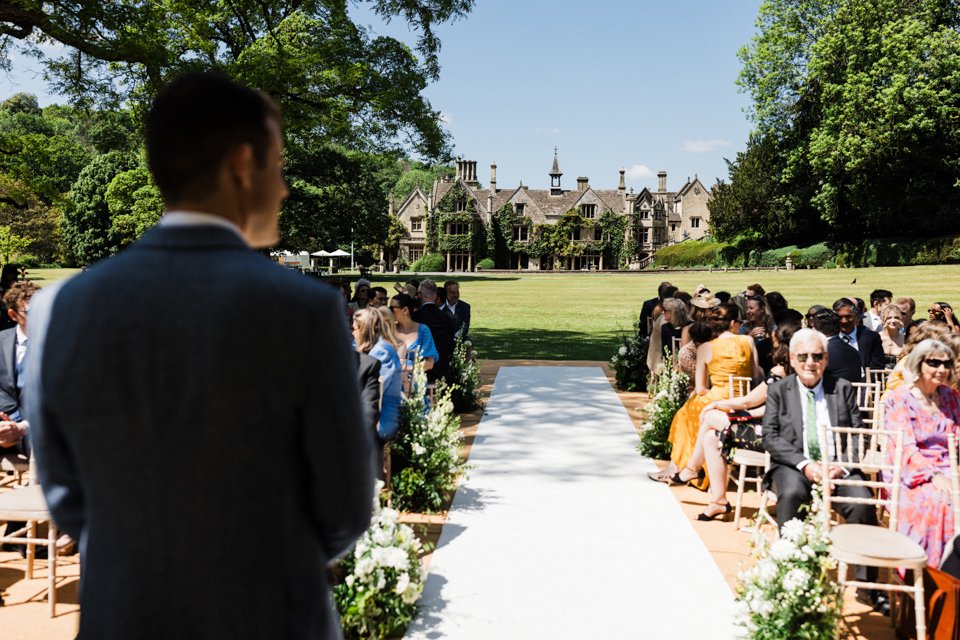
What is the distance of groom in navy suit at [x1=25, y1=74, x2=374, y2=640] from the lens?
133 cm

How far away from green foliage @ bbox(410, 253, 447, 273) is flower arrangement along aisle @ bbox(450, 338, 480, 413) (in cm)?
6530

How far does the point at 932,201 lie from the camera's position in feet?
155

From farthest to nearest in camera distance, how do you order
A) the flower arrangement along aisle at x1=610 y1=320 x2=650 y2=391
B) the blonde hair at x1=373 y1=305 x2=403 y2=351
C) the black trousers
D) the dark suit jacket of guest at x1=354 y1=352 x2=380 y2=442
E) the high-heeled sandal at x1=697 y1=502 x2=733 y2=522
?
the flower arrangement along aisle at x1=610 y1=320 x2=650 y2=391 < the high-heeled sandal at x1=697 y1=502 x2=733 y2=522 < the blonde hair at x1=373 y1=305 x2=403 y2=351 < the dark suit jacket of guest at x1=354 y1=352 x2=380 y2=442 < the black trousers

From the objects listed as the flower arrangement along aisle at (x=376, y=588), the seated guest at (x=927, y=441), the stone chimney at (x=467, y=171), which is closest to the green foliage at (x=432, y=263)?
the stone chimney at (x=467, y=171)

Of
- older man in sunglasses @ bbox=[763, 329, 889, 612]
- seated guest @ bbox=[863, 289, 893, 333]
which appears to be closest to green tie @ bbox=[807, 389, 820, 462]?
older man in sunglasses @ bbox=[763, 329, 889, 612]

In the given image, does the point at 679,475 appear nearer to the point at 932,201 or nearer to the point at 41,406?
the point at 41,406

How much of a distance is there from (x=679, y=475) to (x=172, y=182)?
6.76 m

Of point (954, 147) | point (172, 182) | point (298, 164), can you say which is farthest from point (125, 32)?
point (954, 147)

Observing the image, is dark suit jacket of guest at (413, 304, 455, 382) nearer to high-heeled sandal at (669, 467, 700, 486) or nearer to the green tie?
high-heeled sandal at (669, 467, 700, 486)

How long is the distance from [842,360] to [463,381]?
5.26 m

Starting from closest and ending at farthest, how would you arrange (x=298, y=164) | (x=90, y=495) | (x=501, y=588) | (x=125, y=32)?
(x=90, y=495)
(x=501, y=588)
(x=125, y=32)
(x=298, y=164)

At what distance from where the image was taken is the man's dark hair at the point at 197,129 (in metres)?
1.39

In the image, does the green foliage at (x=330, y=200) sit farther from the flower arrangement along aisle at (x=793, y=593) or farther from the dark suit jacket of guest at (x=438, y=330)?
the flower arrangement along aisle at (x=793, y=593)

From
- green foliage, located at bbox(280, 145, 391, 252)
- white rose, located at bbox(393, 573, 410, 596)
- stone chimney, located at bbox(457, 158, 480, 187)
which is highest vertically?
stone chimney, located at bbox(457, 158, 480, 187)
